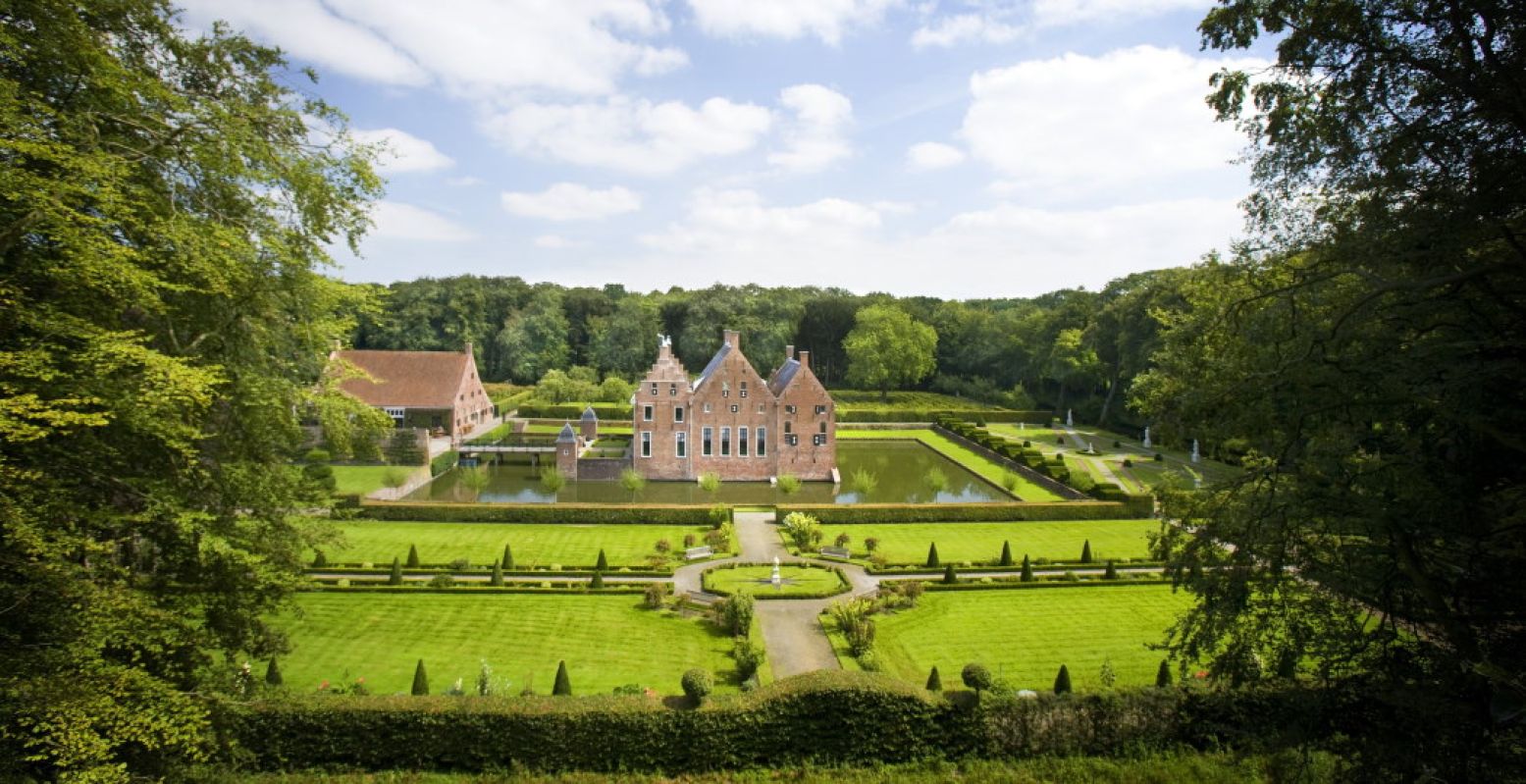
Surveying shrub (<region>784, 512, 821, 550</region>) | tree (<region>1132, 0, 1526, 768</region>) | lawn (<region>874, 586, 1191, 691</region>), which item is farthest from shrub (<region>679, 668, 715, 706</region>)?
shrub (<region>784, 512, 821, 550</region>)

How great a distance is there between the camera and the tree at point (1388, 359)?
8477 millimetres

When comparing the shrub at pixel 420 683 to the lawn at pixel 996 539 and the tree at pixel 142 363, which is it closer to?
the tree at pixel 142 363

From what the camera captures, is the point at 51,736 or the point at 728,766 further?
the point at 728,766

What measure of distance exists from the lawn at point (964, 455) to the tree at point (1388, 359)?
25.1 meters

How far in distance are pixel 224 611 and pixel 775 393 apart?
99.6ft

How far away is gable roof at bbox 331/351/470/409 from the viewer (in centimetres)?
4684

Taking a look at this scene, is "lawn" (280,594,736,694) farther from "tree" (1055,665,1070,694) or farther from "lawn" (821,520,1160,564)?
"lawn" (821,520,1160,564)

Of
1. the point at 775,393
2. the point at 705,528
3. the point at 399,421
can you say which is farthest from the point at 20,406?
the point at 399,421

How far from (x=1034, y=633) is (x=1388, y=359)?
1181cm

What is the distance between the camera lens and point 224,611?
1251cm

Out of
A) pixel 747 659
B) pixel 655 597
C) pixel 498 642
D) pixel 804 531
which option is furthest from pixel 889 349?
pixel 747 659

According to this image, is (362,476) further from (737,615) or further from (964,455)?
(964,455)

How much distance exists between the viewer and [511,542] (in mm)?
26969

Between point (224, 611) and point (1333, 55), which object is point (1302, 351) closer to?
point (1333, 55)
